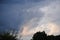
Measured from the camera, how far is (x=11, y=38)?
37.1 m

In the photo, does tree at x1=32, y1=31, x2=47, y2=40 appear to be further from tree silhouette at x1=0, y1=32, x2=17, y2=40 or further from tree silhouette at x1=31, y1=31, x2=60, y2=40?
tree silhouette at x1=0, y1=32, x2=17, y2=40

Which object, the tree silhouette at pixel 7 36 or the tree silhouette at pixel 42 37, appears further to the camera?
the tree silhouette at pixel 42 37

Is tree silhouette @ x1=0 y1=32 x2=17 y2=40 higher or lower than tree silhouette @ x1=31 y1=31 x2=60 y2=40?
above

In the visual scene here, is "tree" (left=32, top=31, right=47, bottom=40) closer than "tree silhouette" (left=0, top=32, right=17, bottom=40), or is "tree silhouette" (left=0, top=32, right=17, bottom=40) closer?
"tree silhouette" (left=0, top=32, right=17, bottom=40)

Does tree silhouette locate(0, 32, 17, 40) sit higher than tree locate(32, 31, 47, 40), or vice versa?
tree locate(32, 31, 47, 40)

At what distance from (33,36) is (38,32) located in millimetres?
1406

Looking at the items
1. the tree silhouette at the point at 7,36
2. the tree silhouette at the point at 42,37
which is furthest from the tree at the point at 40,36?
the tree silhouette at the point at 7,36

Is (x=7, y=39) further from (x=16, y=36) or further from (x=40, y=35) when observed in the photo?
(x=40, y=35)

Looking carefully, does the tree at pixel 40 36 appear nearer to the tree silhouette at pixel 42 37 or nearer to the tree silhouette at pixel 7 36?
the tree silhouette at pixel 42 37

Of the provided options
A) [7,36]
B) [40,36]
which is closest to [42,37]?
[40,36]

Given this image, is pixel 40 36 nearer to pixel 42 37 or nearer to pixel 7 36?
pixel 42 37

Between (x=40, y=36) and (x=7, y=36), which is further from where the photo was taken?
(x=40, y=36)

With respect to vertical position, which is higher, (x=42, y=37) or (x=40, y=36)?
(x=40, y=36)

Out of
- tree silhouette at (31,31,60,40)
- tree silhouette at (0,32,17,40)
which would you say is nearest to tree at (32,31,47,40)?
tree silhouette at (31,31,60,40)
